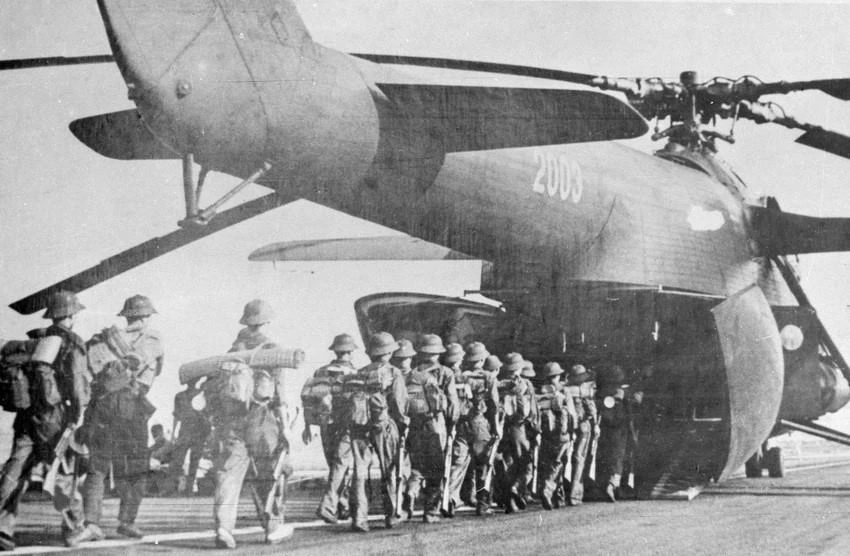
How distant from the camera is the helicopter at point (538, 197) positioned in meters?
5.82

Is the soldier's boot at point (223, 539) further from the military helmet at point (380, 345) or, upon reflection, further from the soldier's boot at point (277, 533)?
the military helmet at point (380, 345)

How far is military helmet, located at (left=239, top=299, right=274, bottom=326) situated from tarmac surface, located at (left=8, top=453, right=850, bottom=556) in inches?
64.2

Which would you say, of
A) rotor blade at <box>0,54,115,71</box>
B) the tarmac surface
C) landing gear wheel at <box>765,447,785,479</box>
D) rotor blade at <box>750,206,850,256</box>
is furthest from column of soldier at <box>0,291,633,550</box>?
landing gear wheel at <box>765,447,785,479</box>

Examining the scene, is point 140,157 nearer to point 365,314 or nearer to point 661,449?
point 365,314

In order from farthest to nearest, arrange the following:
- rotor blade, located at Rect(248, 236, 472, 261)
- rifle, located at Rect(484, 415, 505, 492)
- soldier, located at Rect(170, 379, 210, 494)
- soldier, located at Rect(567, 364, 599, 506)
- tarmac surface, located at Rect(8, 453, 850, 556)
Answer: rotor blade, located at Rect(248, 236, 472, 261), soldier, located at Rect(567, 364, 599, 506), rifle, located at Rect(484, 415, 505, 492), soldier, located at Rect(170, 379, 210, 494), tarmac surface, located at Rect(8, 453, 850, 556)

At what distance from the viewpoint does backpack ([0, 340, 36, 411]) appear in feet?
20.0

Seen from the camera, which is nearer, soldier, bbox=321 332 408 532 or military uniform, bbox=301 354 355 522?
soldier, bbox=321 332 408 532

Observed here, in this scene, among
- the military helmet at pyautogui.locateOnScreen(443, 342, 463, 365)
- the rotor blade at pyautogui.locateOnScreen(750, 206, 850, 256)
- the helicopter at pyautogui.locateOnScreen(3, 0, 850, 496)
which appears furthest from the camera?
the rotor blade at pyautogui.locateOnScreen(750, 206, 850, 256)

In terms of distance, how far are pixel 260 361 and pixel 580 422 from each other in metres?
4.32

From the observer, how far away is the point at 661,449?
9.87 m

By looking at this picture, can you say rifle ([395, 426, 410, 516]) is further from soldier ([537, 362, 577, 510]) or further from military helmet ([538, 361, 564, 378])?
military helmet ([538, 361, 564, 378])

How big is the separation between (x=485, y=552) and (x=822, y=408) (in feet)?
23.6

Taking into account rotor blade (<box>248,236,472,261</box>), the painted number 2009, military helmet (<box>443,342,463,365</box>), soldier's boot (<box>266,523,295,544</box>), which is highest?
the painted number 2009

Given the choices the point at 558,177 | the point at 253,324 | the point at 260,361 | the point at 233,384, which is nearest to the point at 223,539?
the point at 233,384
